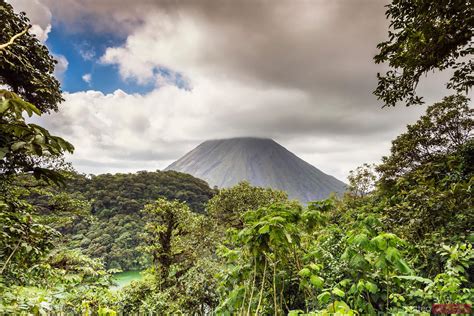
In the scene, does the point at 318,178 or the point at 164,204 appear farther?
the point at 318,178

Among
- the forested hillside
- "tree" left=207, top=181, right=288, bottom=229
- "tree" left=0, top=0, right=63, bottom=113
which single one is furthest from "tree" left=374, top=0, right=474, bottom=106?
the forested hillside

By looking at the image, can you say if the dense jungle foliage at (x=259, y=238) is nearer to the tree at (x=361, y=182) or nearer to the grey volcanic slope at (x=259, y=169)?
the tree at (x=361, y=182)

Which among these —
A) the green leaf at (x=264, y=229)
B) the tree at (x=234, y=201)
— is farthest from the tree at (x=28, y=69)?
the tree at (x=234, y=201)

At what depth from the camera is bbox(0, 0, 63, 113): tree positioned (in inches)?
221

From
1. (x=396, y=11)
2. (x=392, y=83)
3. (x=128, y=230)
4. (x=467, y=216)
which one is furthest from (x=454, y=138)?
(x=128, y=230)

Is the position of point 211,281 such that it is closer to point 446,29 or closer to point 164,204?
point 164,204

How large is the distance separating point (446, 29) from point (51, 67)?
885 cm

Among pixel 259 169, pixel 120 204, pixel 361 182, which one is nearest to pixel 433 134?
pixel 361 182

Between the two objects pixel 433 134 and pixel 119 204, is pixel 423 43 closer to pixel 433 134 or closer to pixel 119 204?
pixel 433 134

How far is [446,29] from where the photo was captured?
382cm

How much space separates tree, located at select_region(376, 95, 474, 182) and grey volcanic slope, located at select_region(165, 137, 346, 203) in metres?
123

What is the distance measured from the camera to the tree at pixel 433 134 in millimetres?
11133

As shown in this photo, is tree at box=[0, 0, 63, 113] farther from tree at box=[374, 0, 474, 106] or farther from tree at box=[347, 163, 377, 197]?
tree at box=[347, 163, 377, 197]

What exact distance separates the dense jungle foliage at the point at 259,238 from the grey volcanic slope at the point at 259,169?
124859 millimetres
